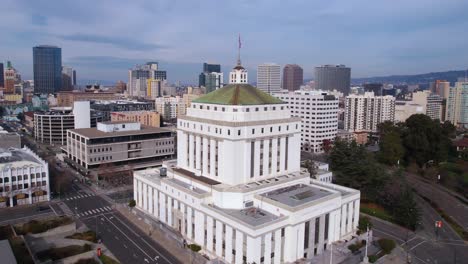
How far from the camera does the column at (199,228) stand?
138ft

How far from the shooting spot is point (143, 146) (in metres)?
79.2

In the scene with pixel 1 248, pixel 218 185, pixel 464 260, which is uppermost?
pixel 218 185

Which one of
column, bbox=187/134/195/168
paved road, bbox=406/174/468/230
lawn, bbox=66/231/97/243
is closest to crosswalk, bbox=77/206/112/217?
lawn, bbox=66/231/97/243

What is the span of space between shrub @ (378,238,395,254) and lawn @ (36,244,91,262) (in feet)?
108

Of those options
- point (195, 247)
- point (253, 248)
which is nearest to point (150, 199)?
point (195, 247)

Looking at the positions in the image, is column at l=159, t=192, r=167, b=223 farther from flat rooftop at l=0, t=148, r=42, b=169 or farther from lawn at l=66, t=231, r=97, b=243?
flat rooftop at l=0, t=148, r=42, b=169

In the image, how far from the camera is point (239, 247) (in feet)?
123

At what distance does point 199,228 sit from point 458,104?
13627cm

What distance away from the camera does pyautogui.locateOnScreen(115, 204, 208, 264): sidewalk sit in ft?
134

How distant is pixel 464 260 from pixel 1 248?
47.7 m

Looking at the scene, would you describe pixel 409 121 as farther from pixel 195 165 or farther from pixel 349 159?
pixel 195 165

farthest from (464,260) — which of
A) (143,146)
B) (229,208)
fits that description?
(143,146)

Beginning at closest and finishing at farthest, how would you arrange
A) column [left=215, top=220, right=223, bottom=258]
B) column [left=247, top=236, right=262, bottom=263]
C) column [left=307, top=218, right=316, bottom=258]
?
1. column [left=247, top=236, right=262, bottom=263]
2. column [left=215, top=220, right=223, bottom=258]
3. column [left=307, top=218, right=316, bottom=258]

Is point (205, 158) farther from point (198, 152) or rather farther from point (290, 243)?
point (290, 243)
